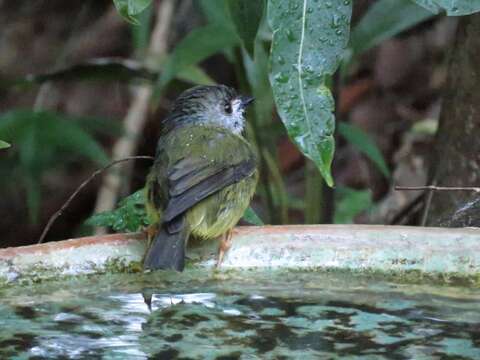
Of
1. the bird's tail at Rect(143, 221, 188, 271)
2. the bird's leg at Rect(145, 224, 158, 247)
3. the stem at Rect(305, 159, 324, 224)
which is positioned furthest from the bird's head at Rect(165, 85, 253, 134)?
the bird's tail at Rect(143, 221, 188, 271)

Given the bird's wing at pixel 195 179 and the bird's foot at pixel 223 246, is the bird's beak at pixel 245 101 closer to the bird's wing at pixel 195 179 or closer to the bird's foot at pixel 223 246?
the bird's wing at pixel 195 179

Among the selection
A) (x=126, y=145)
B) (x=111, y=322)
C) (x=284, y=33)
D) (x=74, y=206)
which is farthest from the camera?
(x=74, y=206)

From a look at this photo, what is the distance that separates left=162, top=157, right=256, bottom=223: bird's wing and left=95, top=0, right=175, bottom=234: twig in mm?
2999

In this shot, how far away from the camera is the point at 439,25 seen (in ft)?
30.0

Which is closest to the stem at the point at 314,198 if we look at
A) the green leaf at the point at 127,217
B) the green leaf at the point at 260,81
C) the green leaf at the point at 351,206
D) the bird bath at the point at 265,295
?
the green leaf at the point at 260,81

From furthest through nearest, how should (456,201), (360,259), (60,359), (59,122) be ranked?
(59,122) → (456,201) → (360,259) → (60,359)

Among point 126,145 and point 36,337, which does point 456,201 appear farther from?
point 126,145

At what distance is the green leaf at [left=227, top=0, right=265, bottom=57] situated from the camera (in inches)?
132

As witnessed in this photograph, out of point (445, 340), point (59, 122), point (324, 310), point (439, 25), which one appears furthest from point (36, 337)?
point (439, 25)

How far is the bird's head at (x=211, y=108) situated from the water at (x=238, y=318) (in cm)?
141

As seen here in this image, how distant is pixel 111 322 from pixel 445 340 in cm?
85

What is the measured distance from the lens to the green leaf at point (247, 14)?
132 inches

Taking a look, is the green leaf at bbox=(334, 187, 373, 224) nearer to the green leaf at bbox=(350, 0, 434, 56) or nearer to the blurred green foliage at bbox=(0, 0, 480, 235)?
the blurred green foliage at bbox=(0, 0, 480, 235)

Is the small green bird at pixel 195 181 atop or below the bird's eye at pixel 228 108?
below
